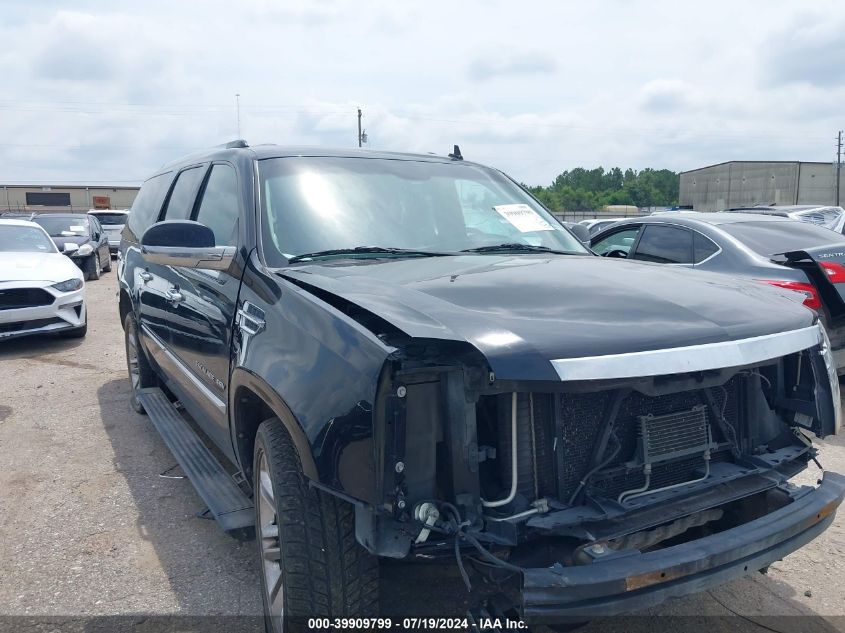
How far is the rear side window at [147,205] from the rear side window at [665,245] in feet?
14.5

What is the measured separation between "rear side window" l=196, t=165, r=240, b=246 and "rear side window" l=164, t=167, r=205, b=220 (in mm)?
230

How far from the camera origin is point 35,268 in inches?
339

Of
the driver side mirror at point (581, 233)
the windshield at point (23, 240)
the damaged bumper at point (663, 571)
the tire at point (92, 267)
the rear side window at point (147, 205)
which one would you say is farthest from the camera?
the tire at point (92, 267)

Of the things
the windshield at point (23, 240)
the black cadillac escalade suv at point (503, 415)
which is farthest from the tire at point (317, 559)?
the windshield at point (23, 240)

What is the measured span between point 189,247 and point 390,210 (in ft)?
3.19

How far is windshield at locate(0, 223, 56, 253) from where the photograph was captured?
9.37 m

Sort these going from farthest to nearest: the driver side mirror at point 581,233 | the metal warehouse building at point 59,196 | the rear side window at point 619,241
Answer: the metal warehouse building at point 59,196 < the rear side window at point 619,241 < the driver side mirror at point 581,233

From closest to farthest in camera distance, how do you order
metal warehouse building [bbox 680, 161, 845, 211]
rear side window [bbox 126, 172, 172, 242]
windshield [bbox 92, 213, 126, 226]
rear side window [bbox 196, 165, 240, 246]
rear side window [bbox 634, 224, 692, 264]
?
1. rear side window [bbox 196, 165, 240, 246]
2. rear side window [bbox 126, 172, 172, 242]
3. rear side window [bbox 634, 224, 692, 264]
4. windshield [bbox 92, 213, 126, 226]
5. metal warehouse building [bbox 680, 161, 845, 211]

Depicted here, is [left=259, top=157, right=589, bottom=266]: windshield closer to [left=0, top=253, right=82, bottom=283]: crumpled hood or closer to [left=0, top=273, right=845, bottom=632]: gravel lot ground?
[left=0, top=273, right=845, bottom=632]: gravel lot ground

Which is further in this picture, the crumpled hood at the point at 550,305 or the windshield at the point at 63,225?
the windshield at the point at 63,225

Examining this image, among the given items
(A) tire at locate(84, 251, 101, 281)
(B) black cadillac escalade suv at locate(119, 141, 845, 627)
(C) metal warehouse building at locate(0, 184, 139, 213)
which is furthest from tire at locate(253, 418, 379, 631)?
(C) metal warehouse building at locate(0, 184, 139, 213)

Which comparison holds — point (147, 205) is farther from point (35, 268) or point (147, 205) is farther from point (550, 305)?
point (550, 305)

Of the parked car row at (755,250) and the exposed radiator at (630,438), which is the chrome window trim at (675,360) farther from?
the parked car row at (755,250)

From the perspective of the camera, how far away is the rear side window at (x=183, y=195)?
431 centimetres
